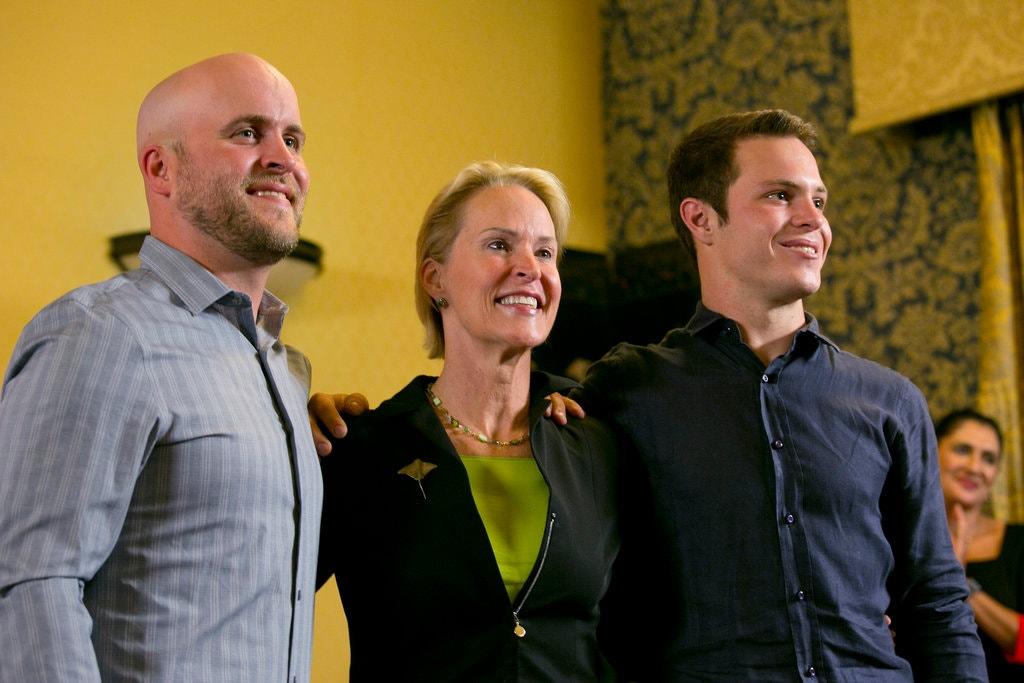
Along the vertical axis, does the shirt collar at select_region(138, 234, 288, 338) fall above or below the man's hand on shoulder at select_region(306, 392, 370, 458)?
above

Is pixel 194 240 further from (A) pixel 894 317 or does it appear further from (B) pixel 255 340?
(A) pixel 894 317

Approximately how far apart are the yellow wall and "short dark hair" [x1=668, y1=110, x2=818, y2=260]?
6.60ft

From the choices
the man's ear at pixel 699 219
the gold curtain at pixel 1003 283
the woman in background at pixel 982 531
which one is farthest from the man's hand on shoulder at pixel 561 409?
the gold curtain at pixel 1003 283

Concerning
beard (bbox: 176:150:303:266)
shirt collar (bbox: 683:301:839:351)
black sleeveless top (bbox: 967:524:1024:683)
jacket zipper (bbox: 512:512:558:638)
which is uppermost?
beard (bbox: 176:150:303:266)

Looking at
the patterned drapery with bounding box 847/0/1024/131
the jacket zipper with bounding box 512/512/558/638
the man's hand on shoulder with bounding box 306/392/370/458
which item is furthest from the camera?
the patterned drapery with bounding box 847/0/1024/131

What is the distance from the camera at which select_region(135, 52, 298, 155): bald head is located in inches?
66.2

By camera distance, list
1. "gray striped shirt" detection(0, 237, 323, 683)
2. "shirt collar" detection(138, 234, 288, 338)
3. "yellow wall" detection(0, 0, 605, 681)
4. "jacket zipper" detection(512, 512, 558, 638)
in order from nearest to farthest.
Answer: "gray striped shirt" detection(0, 237, 323, 683) → "shirt collar" detection(138, 234, 288, 338) → "jacket zipper" detection(512, 512, 558, 638) → "yellow wall" detection(0, 0, 605, 681)

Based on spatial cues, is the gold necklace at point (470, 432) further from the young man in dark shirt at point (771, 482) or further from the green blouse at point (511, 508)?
the young man in dark shirt at point (771, 482)

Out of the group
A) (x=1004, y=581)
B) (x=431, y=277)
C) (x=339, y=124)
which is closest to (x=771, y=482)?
(x=431, y=277)

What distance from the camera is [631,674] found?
1.95 m

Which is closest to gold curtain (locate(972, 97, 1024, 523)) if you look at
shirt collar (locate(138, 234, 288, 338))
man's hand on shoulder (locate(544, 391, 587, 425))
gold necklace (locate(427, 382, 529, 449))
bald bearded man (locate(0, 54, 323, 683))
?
man's hand on shoulder (locate(544, 391, 587, 425))

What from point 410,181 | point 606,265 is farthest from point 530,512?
point 606,265

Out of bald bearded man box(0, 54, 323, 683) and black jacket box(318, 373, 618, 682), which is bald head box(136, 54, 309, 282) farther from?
black jacket box(318, 373, 618, 682)

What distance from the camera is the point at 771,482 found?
1.90 meters
